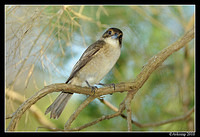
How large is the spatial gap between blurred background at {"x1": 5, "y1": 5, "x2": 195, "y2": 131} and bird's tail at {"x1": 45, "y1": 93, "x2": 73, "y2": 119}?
8 cm

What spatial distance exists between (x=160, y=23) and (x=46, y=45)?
178cm

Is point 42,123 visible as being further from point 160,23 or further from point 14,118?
point 160,23

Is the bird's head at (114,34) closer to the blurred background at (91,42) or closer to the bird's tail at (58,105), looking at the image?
→ the blurred background at (91,42)

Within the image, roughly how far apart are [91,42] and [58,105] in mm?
1221

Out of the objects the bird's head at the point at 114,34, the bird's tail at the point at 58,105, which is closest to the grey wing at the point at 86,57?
the bird's head at the point at 114,34

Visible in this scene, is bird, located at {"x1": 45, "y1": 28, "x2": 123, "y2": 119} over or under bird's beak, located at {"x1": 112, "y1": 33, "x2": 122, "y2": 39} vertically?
under

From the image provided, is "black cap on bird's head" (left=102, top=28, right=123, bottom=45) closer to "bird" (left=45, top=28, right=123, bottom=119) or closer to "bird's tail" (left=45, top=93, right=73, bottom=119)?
"bird" (left=45, top=28, right=123, bottom=119)

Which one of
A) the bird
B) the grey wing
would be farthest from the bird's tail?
the grey wing

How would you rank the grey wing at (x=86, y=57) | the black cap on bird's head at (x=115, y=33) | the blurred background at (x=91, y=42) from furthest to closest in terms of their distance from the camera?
the black cap on bird's head at (x=115, y=33) < the grey wing at (x=86, y=57) < the blurred background at (x=91, y=42)

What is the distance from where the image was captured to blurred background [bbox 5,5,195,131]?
2.86 m

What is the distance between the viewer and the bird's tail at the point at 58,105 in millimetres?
3051

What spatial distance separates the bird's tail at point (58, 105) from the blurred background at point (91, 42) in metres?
0.08

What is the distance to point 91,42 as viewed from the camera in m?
3.88

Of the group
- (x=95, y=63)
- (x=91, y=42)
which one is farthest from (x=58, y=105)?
(x=91, y=42)
